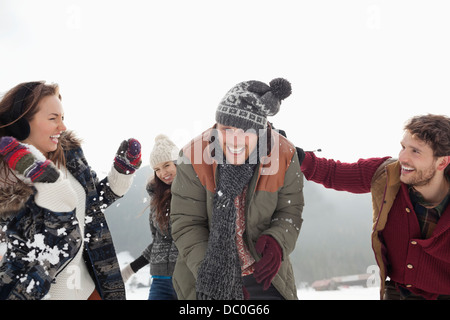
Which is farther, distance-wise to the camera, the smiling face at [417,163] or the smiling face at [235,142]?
the smiling face at [417,163]

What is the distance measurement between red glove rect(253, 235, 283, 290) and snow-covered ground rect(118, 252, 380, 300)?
2.52 m

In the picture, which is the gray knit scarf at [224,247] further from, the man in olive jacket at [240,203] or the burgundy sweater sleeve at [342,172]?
the burgundy sweater sleeve at [342,172]

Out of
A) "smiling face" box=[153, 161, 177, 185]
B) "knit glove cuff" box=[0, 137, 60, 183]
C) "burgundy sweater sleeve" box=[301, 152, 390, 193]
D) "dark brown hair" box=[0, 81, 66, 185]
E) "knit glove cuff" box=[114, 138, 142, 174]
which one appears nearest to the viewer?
"knit glove cuff" box=[0, 137, 60, 183]

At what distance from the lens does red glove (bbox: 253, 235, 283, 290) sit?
1732mm

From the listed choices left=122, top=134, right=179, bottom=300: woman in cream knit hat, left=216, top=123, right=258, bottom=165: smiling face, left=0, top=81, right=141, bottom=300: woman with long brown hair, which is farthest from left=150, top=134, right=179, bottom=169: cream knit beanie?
left=216, top=123, right=258, bottom=165: smiling face

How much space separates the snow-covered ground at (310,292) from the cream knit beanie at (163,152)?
1681mm

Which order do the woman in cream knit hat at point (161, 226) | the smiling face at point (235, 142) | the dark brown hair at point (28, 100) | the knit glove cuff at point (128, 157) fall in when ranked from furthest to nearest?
the woman in cream knit hat at point (161, 226) < the knit glove cuff at point (128, 157) < the smiling face at point (235, 142) < the dark brown hair at point (28, 100)

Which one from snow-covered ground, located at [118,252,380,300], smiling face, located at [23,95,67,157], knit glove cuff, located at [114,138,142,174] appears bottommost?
snow-covered ground, located at [118,252,380,300]

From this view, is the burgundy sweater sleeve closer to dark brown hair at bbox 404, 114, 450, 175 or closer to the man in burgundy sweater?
the man in burgundy sweater

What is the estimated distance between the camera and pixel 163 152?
2799mm

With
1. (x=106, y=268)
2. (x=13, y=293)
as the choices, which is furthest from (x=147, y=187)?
(x=13, y=293)

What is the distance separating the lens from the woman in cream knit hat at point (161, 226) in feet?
8.40

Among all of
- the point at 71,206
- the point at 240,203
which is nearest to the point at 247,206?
the point at 240,203

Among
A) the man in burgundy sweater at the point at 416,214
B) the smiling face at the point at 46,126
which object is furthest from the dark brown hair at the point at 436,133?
the smiling face at the point at 46,126
